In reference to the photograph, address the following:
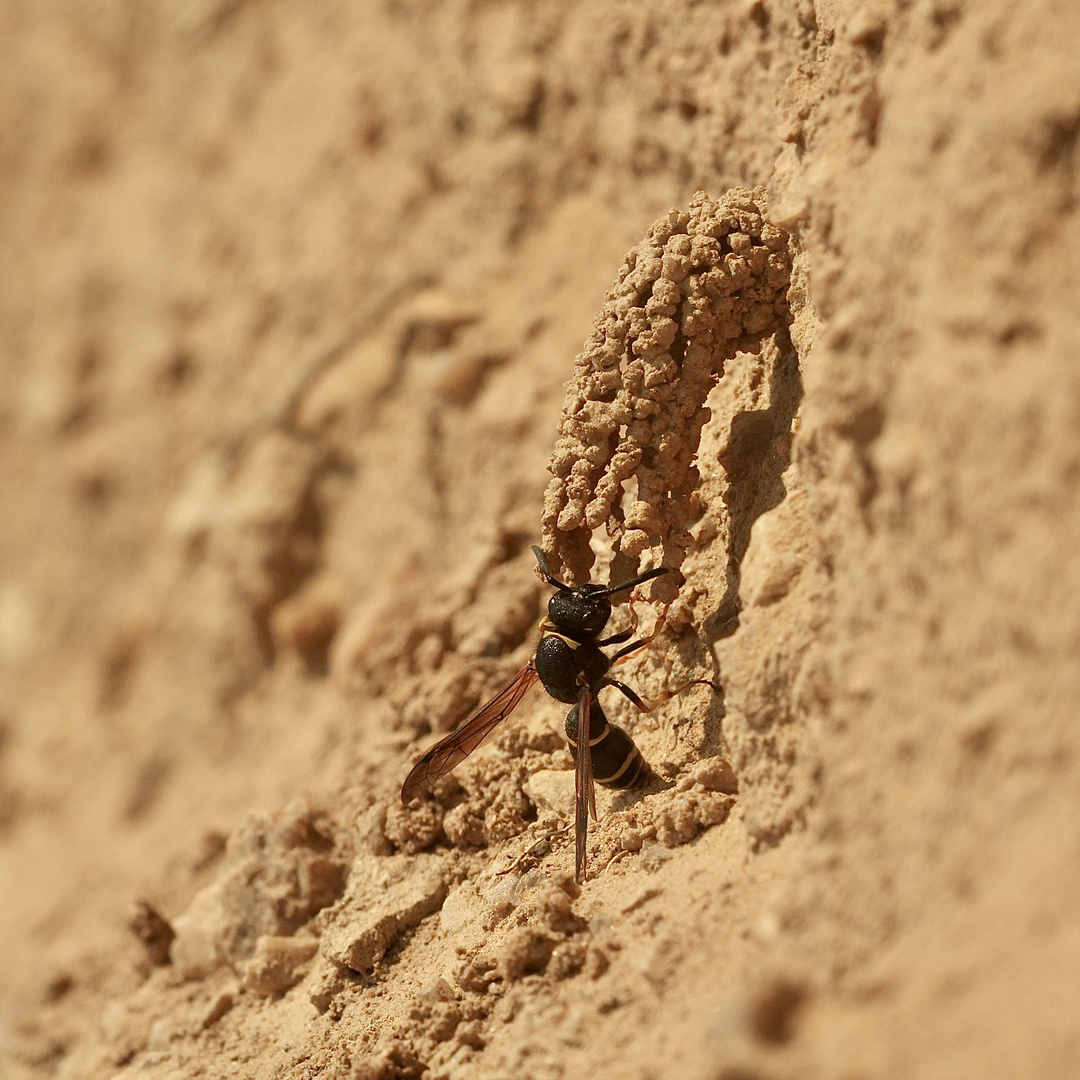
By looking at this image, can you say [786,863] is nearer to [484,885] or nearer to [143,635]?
[484,885]

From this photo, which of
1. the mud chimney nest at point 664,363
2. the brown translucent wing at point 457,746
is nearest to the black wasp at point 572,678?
the brown translucent wing at point 457,746

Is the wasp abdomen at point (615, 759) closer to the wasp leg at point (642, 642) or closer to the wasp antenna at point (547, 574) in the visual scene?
the wasp leg at point (642, 642)

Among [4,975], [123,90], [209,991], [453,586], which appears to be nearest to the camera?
[209,991]

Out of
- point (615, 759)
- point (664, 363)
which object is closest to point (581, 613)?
point (615, 759)

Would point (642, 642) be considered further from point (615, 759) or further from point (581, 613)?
A: point (615, 759)

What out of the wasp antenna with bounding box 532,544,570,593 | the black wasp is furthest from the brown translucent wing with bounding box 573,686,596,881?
the wasp antenna with bounding box 532,544,570,593

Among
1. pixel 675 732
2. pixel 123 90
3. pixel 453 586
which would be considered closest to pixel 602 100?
pixel 453 586
